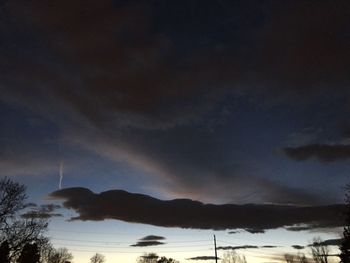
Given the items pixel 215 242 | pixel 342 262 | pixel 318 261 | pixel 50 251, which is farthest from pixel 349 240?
pixel 50 251

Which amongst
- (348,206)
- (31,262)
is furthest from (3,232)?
(348,206)

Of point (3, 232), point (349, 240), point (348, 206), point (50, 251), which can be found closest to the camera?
point (3, 232)

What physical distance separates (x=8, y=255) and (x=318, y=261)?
10384cm

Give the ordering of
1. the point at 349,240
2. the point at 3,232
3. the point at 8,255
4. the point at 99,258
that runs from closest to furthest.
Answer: the point at 3,232
the point at 8,255
the point at 349,240
the point at 99,258

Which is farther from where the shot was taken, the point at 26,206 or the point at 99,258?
the point at 99,258

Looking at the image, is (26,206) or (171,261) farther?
(171,261)

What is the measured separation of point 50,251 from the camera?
115 meters

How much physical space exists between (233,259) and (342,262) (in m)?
116

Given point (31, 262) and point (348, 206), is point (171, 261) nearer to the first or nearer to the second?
point (31, 262)

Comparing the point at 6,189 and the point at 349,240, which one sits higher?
the point at 6,189

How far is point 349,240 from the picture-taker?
70312 mm

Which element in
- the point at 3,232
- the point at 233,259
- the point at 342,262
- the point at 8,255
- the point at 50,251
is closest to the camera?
the point at 3,232

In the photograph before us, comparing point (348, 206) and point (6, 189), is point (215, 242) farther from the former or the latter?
point (6, 189)

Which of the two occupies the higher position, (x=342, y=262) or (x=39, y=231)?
(x=39, y=231)
